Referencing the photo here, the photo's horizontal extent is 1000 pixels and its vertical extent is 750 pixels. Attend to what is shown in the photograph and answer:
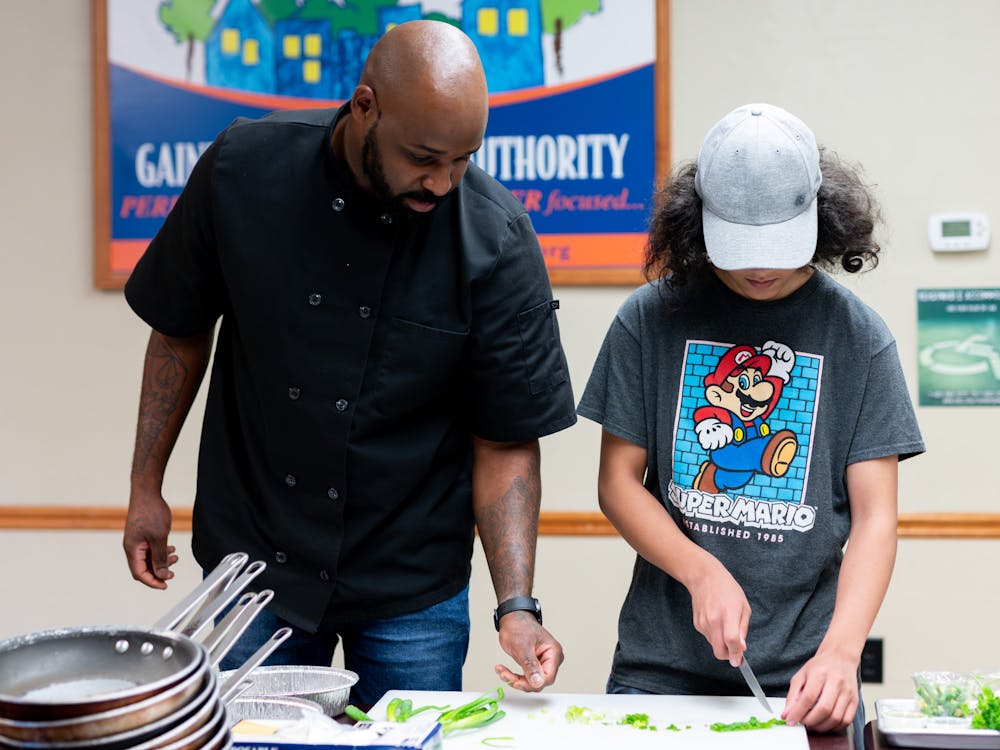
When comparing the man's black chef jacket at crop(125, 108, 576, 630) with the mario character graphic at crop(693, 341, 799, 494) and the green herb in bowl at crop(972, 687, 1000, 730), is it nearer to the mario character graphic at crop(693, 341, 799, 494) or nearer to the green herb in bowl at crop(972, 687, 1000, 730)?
the mario character graphic at crop(693, 341, 799, 494)

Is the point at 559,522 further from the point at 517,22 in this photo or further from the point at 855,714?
the point at 855,714

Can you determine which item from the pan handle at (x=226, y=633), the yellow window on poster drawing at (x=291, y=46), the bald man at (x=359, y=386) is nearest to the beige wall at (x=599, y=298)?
the yellow window on poster drawing at (x=291, y=46)

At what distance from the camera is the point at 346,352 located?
61.0 inches

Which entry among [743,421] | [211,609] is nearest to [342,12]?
[743,421]

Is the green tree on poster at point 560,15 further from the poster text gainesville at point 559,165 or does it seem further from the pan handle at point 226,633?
the pan handle at point 226,633

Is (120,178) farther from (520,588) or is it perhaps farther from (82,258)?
(520,588)

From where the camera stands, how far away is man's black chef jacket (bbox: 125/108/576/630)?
155 centimetres

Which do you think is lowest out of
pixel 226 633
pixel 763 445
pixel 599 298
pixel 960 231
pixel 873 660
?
pixel 873 660

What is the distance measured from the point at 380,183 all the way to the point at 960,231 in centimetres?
175

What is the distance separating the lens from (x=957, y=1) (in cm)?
262

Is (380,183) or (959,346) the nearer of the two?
(380,183)

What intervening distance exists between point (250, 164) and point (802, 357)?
→ 0.84 meters

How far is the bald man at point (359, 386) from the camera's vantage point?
61.1 inches

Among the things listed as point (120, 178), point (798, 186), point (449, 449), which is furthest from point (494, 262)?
point (120, 178)
